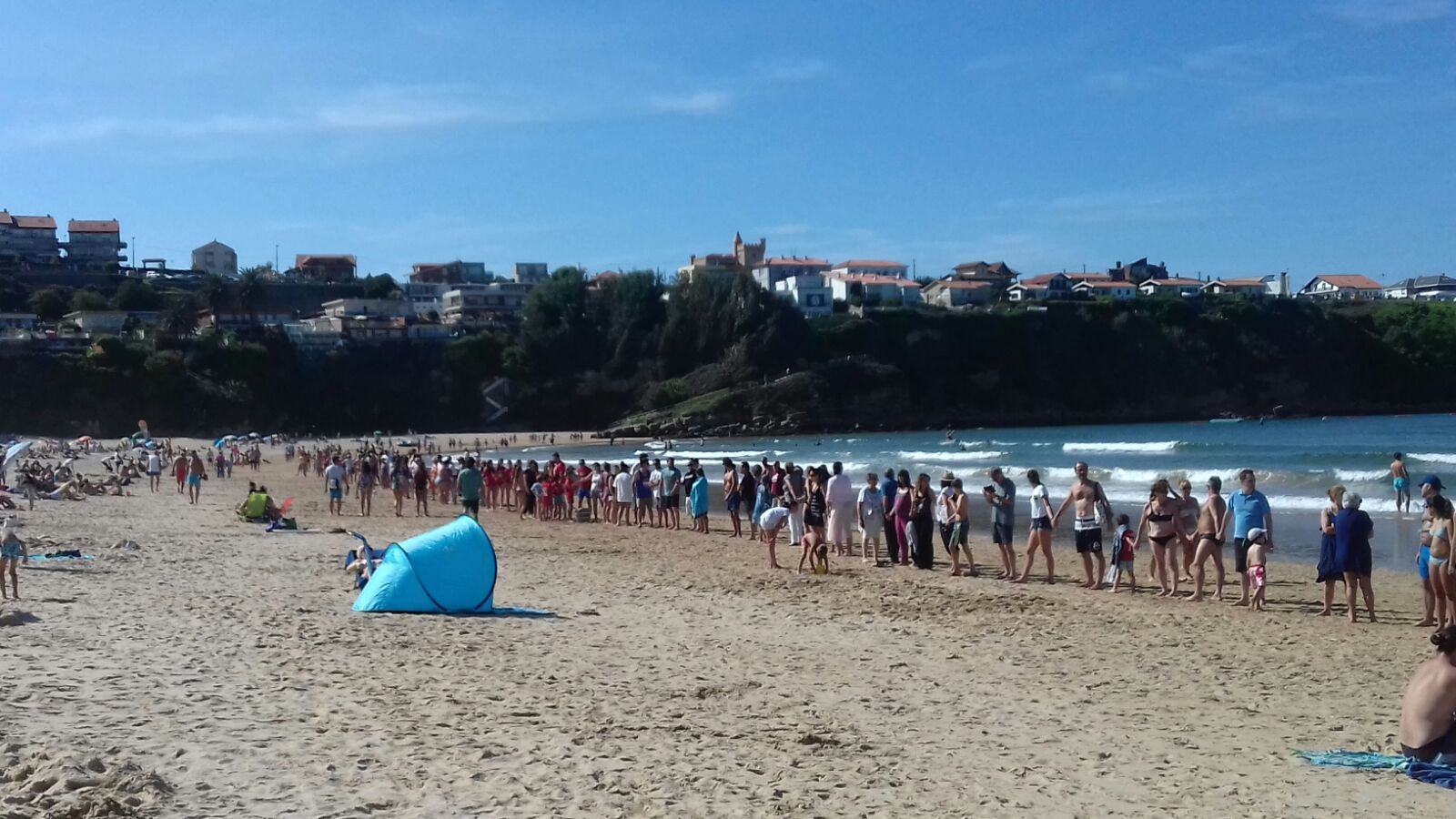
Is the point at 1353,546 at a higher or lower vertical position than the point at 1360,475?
higher

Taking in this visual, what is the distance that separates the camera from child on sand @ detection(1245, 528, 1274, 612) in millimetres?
11273

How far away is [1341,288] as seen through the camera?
451 feet

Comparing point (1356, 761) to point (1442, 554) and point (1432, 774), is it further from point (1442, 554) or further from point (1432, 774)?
point (1442, 554)

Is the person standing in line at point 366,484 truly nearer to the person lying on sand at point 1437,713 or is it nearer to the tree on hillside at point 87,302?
the person lying on sand at point 1437,713

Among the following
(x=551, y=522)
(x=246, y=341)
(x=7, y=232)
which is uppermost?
(x=7, y=232)

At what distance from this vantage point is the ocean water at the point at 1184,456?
2267 cm

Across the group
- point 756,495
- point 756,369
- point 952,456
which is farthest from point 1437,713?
point 756,369

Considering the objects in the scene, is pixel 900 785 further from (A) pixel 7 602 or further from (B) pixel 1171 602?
(A) pixel 7 602

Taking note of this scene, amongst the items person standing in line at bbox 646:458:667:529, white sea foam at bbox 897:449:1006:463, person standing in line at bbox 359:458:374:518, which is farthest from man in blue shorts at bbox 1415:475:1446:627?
white sea foam at bbox 897:449:1006:463

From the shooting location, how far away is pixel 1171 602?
1173cm

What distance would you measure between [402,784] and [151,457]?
30.3m

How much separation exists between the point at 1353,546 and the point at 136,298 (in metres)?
102

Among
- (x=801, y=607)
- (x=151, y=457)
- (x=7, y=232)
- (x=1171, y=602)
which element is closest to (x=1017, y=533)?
(x=1171, y=602)

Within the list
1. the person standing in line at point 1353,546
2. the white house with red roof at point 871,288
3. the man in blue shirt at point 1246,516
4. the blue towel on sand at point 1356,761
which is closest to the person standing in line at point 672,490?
the man in blue shirt at point 1246,516
